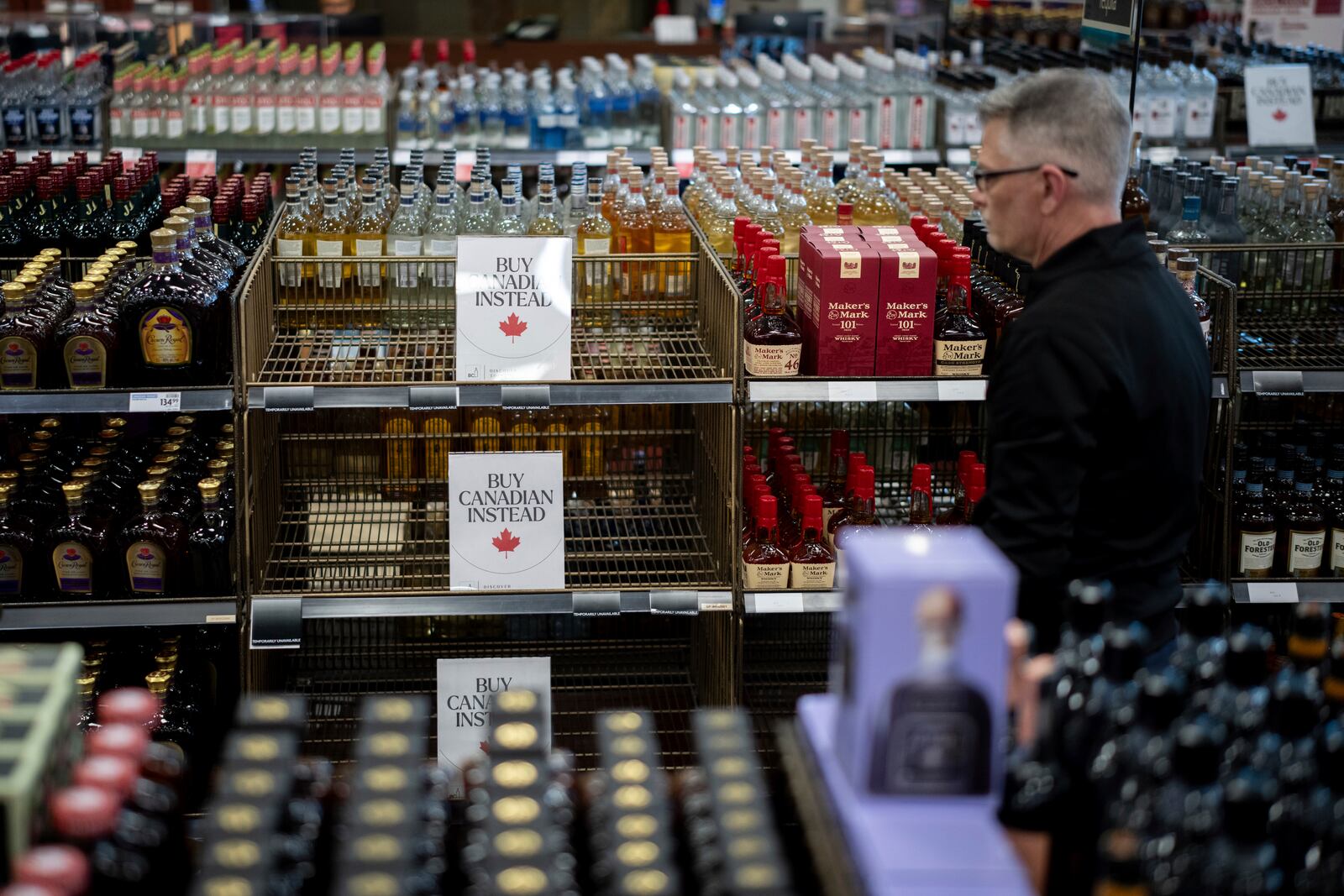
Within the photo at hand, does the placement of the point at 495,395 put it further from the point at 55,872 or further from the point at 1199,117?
the point at 1199,117

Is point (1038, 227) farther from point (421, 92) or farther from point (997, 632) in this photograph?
point (421, 92)

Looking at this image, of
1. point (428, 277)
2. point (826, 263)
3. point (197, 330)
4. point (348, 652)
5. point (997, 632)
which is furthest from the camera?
point (348, 652)

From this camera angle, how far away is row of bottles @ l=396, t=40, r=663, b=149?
18.2ft

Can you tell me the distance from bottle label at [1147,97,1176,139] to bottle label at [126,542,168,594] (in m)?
4.42

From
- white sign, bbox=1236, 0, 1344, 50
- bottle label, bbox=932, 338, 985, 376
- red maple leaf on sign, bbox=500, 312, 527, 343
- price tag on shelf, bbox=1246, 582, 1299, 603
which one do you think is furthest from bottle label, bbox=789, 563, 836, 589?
white sign, bbox=1236, 0, 1344, 50

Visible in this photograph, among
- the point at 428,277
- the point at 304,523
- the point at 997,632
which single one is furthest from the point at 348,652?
the point at 997,632

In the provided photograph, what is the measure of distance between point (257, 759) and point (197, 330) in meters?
1.81

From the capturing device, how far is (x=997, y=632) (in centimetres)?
127

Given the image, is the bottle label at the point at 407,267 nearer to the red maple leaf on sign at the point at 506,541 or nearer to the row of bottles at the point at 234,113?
the red maple leaf on sign at the point at 506,541

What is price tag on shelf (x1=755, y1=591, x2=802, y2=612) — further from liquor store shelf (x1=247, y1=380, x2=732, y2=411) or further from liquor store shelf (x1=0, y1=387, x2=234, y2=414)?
liquor store shelf (x1=0, y1=387, x2=234, y2=414)

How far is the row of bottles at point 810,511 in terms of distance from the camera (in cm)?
293

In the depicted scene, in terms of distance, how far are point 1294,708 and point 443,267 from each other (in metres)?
2.33

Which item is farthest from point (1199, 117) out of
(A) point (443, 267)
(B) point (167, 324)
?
(B) point (167, 324)

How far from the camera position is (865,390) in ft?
9.36
